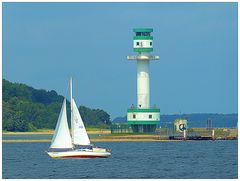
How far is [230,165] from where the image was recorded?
79.8 m

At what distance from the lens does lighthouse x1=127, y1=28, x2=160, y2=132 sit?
12394 cm

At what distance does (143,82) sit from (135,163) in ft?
137

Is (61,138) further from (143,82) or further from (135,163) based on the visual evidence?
(143,82)

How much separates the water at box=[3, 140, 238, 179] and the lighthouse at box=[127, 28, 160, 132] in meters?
13.8

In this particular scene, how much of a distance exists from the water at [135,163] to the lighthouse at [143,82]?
13.8 metres

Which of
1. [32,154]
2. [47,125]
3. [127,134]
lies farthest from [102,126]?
[32,154]

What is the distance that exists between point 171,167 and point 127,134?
49.8m

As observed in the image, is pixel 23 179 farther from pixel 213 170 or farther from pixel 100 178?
pixel 213 170

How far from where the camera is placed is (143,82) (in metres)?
124

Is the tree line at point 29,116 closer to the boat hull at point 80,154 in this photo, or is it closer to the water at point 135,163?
the water at point 135,163

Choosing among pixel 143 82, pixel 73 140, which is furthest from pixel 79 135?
pixel 143 82

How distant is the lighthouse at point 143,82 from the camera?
12394 cm

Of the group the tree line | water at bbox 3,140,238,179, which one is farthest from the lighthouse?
the tree line

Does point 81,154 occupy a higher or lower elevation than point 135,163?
higher
